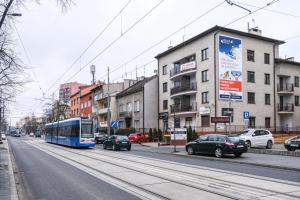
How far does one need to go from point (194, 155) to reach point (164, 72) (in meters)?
33.8

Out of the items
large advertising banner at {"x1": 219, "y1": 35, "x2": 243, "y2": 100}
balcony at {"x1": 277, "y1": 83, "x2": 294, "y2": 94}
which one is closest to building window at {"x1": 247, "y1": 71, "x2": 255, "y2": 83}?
large advertising banner at {"x1": 219, "y1": 35, "x2": 243, "y2": 100}

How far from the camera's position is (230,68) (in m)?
46.0

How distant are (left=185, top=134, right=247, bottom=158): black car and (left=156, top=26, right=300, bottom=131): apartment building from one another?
16737 millimetres

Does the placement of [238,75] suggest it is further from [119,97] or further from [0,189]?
[0,189]

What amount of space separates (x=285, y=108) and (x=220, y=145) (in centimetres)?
3168

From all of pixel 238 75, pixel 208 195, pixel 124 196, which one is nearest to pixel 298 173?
pixel 208 195

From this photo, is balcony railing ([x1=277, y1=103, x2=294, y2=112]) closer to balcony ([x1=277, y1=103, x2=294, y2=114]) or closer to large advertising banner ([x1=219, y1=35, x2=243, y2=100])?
balcony ([x1=277, y1=103, x2=294, y2=114])

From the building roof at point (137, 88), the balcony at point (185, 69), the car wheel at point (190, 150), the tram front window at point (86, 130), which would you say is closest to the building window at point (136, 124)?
the building roof at point (137, 88)

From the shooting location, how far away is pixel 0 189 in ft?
35.0

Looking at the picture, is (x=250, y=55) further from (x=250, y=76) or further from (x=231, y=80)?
(x=231, y=80)

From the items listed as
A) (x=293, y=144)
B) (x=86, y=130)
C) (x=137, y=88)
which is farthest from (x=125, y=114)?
(x=293, y=144)

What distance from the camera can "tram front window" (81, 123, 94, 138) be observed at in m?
35.8

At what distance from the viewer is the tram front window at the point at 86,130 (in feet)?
118

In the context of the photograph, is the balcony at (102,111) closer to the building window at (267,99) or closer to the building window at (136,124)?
the building window at (136,124)
